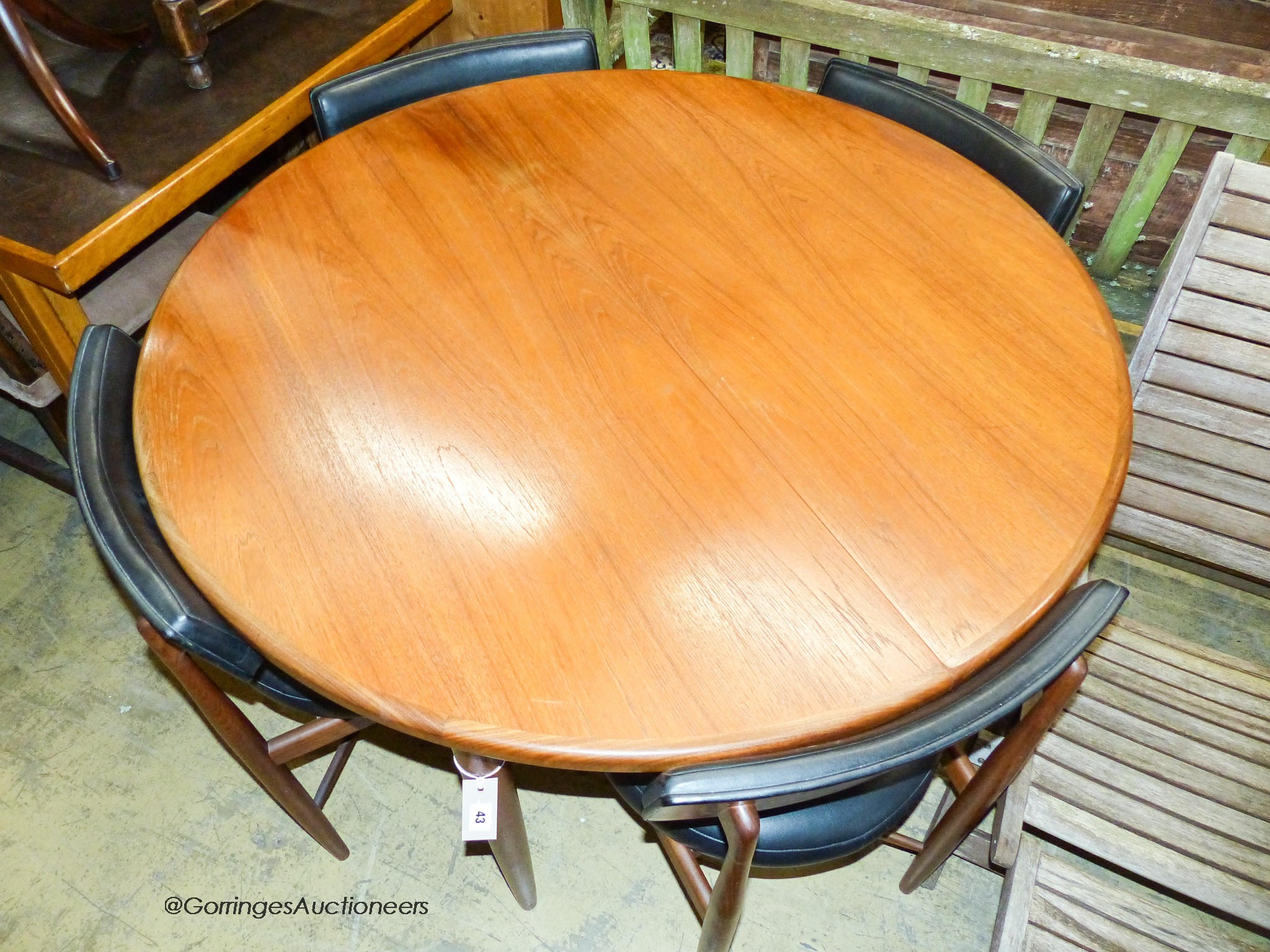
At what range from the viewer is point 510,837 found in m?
1.41

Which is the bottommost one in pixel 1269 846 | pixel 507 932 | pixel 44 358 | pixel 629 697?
pixel 507 932

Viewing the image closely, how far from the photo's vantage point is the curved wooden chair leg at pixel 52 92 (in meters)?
1.81

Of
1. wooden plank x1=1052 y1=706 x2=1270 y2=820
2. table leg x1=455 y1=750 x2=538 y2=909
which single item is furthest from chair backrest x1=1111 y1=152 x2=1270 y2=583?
table leg x1=455 y1=750 x2=538 y2=909

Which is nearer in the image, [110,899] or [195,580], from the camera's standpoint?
[195,580]

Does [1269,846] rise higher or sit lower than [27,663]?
higher

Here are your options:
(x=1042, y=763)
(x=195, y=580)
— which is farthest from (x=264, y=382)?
(x=1042, y=763)

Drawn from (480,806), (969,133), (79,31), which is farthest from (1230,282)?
(79,31)

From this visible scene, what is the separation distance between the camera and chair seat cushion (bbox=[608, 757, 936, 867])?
125 cm

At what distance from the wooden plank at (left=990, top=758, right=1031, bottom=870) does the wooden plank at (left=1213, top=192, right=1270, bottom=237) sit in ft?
2.94

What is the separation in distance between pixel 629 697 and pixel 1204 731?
40.1 inches

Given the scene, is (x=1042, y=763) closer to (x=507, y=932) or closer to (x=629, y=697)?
(x=629, y=697)

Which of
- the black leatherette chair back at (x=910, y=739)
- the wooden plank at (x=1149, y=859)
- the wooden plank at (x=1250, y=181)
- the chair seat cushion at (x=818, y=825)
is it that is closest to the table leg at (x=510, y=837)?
the chair seat cushion at (x=818, y=825)

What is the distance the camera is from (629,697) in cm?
100

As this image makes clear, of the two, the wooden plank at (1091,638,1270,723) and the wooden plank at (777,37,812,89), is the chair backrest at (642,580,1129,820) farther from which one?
the wooden plank at (777,37,812,89)
